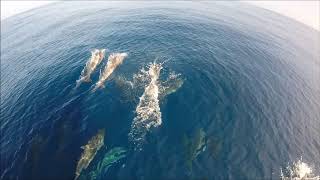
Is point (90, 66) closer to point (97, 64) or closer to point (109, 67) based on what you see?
point (97, 64)

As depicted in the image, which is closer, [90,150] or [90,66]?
[90,150]

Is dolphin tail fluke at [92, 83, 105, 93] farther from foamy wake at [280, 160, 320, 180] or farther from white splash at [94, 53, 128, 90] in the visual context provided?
foamy wake at [280, 160, 320, 180]

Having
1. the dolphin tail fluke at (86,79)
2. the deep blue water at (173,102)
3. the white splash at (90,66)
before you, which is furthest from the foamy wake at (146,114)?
the white splash at (90,66)

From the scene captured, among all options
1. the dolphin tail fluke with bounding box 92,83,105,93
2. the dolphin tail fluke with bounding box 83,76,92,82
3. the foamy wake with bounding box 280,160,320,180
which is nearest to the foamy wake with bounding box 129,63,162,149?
the dolphin tail fluke with bounding box 92,83,105,93

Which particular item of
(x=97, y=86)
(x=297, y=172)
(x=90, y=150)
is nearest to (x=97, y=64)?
(x=97, y=86)

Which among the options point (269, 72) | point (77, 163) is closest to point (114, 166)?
point (77, 163)

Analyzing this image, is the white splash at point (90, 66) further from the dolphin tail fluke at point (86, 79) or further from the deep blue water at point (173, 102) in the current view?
the deep blue water at point (173, 102)
